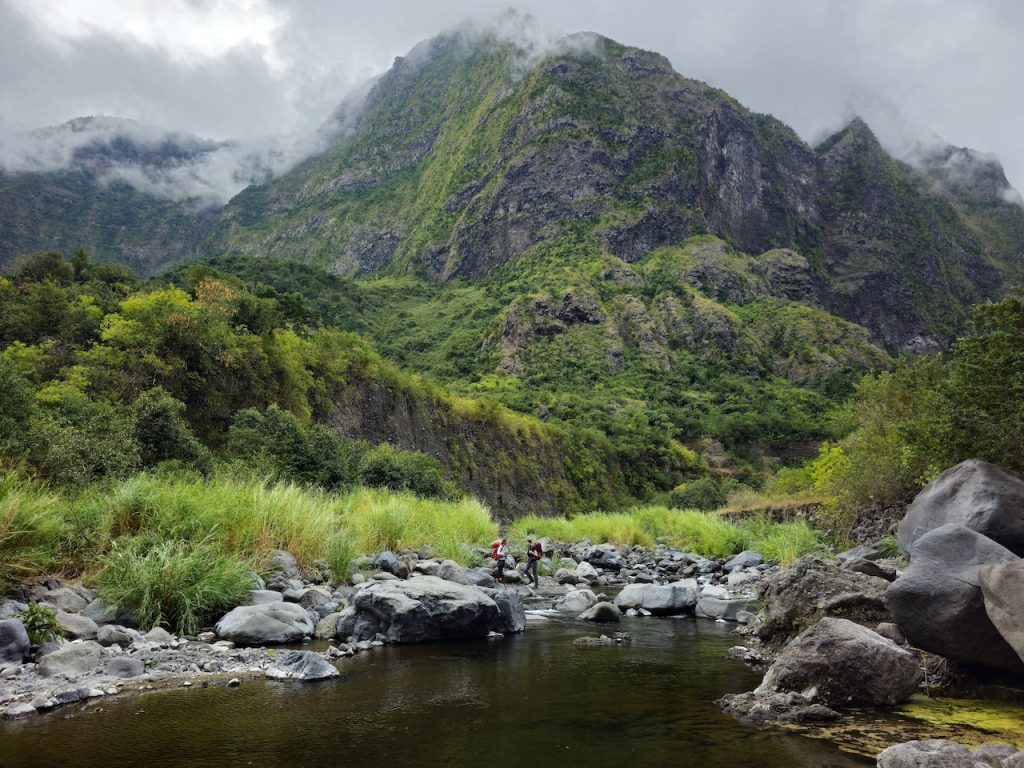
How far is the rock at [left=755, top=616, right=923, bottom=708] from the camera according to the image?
15.9 feet

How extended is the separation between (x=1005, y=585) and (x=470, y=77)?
614 ft

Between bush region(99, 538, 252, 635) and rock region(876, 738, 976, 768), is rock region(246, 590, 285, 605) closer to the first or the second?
bush region(99, 538, 252, 635)

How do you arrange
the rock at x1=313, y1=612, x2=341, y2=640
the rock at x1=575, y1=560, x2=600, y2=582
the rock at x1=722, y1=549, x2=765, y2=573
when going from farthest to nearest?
the rock at x1=722, y1=549, x2=765, y2=573 → the rock at x1=575, y1=560, x2=600, y2=582 → the rock at x1=313, y1=612, x2=341, y2=640

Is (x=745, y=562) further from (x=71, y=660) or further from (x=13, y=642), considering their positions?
(x=13, y=642)

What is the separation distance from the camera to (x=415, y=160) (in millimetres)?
156125

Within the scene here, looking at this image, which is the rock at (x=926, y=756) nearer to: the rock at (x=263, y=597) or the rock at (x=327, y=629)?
the rock at (x=327, y=629)

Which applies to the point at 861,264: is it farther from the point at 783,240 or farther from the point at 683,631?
the point at 683,631

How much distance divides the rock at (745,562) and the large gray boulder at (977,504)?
7087 millimetres

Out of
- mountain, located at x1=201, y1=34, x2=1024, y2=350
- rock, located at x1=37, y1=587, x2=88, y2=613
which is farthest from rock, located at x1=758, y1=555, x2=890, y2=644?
mountain, located at x1=201, y1=34, x2=1024, y2=350

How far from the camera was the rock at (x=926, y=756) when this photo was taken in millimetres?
3432

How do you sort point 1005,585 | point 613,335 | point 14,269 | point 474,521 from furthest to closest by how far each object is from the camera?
point 613,335 → point 14,269 → point 474,521 → point 1005,585

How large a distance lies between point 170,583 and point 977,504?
9.11 metres

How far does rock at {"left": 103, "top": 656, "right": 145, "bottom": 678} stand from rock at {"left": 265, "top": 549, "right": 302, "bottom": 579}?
128 inches

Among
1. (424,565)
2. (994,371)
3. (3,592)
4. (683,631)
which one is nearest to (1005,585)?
(683,631)
